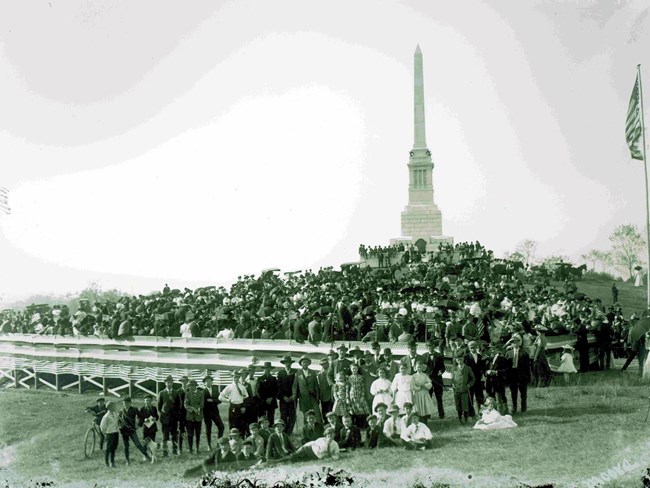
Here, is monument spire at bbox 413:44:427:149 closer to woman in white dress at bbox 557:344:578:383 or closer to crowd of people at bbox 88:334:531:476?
woman in white dress at bbox 557:344:578:383

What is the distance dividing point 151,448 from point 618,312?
13004 mm

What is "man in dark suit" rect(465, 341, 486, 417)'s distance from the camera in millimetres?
14227

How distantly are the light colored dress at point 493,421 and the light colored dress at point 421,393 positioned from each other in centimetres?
99

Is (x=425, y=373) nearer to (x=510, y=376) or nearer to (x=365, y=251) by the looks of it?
(x=510, y=376)

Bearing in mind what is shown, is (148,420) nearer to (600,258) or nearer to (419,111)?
(600,258)

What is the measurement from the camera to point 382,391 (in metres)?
13.5

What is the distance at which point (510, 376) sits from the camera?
47.2 feet

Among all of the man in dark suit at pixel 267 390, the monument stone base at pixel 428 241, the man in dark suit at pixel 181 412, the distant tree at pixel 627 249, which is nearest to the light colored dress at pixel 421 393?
the man in dark suit at pixel 267 390

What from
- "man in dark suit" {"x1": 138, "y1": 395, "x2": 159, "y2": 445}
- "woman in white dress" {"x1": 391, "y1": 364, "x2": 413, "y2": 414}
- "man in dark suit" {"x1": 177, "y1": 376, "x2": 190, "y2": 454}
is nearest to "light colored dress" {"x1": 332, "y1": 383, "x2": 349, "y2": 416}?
"woman in white dress" {"x1": 391, "y1": 364, "x2": 413, "y2": 414}

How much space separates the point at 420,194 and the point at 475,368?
1585 inches

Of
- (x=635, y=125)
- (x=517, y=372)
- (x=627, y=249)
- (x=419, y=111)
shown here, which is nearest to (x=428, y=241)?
(x=419, y=111)

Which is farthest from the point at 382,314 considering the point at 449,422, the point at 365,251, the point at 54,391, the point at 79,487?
the point at 365,251

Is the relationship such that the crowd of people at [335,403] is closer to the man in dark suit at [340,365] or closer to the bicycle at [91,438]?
the man in dark suit at [340,365]

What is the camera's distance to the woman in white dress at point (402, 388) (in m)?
13.5
